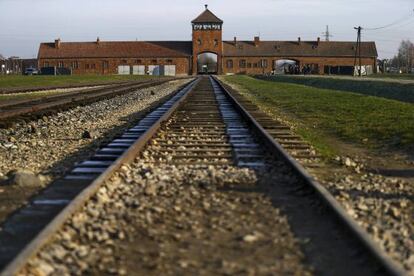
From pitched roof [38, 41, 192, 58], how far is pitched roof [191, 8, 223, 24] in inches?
210

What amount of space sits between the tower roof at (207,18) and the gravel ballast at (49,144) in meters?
115

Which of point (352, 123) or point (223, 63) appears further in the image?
point (223, 63)

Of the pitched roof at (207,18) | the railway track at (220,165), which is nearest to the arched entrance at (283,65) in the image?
the pitched roof at (207,18)

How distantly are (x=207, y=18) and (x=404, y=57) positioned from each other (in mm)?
80323

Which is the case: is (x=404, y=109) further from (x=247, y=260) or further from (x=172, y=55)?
(x=172, y=55)

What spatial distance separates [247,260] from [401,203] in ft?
8.73

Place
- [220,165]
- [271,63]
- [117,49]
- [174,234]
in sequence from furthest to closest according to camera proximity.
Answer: [117,49] → [271,63] → [220,165] → [174,234]

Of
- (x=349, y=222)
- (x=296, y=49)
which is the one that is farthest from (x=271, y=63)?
(x=349, y=222)

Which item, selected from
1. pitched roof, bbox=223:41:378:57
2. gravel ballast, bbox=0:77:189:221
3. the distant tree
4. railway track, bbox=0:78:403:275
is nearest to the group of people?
pitched roof, bbox=223:41:378:57

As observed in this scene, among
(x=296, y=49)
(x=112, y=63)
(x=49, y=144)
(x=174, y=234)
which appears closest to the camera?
(x=174, y=234)

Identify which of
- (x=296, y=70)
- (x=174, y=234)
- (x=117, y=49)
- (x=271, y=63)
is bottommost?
(x=174, y=234)

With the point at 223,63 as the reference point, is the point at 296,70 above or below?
below

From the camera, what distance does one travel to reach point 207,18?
132 meters

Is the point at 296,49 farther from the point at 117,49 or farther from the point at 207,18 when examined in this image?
the point at 117,49
